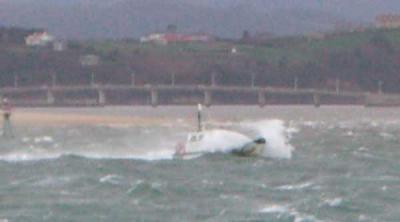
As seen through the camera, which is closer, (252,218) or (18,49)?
(252,218)

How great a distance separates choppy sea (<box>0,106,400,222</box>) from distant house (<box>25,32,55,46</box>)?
65.2m

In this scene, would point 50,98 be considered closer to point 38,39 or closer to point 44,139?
point 38,39

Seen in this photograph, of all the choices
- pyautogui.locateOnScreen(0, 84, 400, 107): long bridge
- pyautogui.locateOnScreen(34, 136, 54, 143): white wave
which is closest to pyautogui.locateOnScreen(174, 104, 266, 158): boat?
pyautogui.locateOnScreen(34, 136, 54, 143): white wave

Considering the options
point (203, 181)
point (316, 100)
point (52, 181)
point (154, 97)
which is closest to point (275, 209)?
point (203, 181)

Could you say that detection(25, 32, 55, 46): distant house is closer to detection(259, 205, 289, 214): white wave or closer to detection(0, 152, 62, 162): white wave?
detection(0, 152, 62, 162): white wave

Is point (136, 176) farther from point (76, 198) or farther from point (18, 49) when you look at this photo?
point (18, 49)

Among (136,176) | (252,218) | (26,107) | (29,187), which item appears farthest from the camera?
(26,107)

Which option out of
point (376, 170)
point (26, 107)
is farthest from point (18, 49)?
point (376, 170)

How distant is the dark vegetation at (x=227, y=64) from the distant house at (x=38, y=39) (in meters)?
2.08

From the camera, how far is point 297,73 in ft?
399

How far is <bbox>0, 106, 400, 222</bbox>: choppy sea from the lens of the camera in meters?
33.8

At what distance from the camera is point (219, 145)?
2042 inches

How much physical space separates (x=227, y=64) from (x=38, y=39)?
50.9ft

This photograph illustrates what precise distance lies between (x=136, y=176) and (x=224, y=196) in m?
5.33
